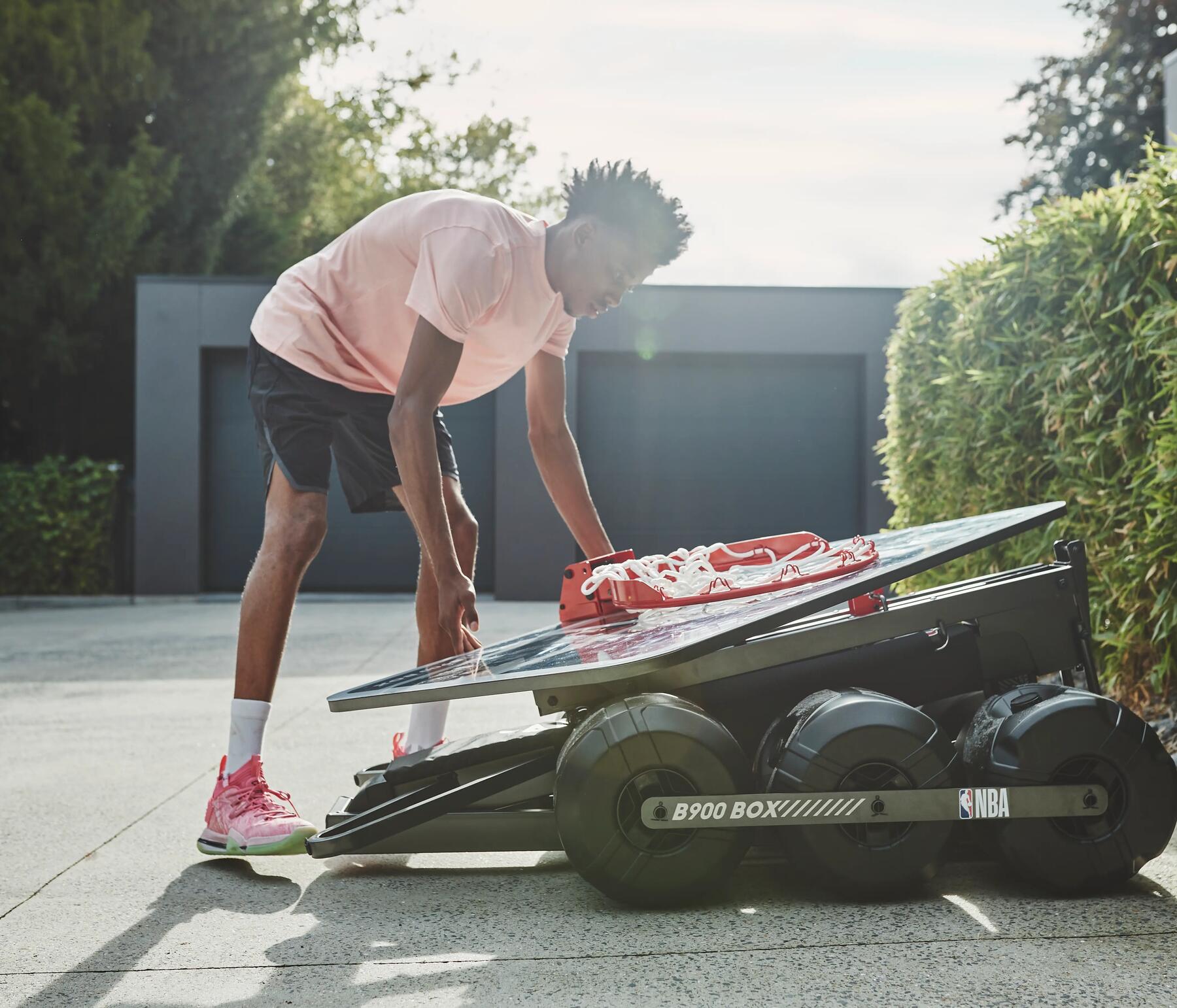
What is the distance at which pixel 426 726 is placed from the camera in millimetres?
3004

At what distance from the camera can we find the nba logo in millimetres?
2021

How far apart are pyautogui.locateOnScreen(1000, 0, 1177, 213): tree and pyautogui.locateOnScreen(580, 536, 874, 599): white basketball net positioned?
15.7 metres

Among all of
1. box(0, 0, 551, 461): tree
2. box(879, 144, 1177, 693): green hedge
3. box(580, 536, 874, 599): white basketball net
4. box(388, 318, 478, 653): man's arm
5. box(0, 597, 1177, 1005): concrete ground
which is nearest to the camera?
box(0, 597, 1177, 1005): concrete ground

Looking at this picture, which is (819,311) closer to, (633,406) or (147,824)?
(633,406)

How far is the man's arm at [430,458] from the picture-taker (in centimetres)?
240

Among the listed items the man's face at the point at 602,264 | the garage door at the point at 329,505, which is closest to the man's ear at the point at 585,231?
the man's face at the point at 602,264

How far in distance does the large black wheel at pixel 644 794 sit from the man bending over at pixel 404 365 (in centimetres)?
52

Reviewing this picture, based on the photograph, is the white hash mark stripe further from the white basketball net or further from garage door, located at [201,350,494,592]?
garage door, located at [201,350,494,592]

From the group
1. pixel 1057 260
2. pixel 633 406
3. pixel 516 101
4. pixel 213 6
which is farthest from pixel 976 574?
pixel 516 101

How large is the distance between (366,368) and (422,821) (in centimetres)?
116

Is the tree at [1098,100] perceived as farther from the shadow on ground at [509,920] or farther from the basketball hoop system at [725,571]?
the shadow on ground at [509,920]

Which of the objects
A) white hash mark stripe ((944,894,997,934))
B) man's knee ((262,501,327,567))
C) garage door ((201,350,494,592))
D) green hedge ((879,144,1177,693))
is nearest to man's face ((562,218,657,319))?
man's knee ((262,501,327,567))

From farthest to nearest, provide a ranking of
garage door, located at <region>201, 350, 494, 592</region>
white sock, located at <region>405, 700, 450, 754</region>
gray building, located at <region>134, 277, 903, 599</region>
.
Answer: garage door, located at <region>201, 350, 494, 592</region>, gray building, located at <region>134, 277, 903, 599</region>, white sock, located at <region>405, 700, 450, 754</region>

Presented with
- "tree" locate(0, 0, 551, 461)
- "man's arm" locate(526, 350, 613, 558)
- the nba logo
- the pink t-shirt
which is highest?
"tree" locate(0, 0, 551, 461)
